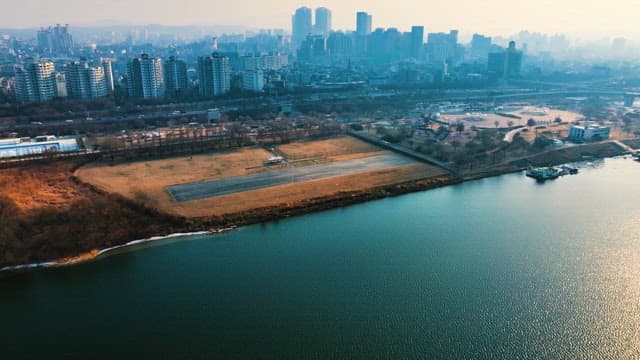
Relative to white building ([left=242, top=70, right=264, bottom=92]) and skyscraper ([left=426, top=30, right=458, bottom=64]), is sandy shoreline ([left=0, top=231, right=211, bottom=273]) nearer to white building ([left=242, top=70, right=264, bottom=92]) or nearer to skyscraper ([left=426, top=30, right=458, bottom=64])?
white building ([left=242, top=70, right=264, bottom=92])

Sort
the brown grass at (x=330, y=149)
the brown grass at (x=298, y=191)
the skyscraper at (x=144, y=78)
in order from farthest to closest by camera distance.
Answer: the skyscraper at (x=144, y=78) < the brown grass at (x=330, y=149) < the brown grass at (x=298, y=191)

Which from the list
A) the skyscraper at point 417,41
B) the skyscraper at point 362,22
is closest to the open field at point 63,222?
the skyscraper at point 417,41

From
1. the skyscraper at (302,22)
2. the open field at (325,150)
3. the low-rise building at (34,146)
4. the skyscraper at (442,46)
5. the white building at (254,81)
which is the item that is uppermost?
the skyscraper at (302,22)

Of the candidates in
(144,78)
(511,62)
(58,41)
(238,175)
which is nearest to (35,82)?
(144,78)

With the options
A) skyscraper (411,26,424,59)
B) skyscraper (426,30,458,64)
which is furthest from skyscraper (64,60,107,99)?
skyscraper (411,26,424,59)

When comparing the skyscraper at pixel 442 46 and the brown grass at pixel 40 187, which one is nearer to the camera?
the brown grass at pixel 40 187

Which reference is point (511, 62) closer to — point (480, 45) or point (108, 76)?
point (480, 45)

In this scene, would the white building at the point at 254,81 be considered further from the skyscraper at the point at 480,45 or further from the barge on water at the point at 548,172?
the skyscraper at the point at 480,45

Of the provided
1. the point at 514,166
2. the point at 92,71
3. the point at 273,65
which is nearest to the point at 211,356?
the point at 514,166
